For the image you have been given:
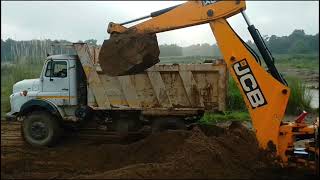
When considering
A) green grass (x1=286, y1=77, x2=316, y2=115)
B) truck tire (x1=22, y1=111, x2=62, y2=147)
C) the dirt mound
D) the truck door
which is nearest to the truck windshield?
the truck door

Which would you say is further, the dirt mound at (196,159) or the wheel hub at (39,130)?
the wheel hub at (39,130)

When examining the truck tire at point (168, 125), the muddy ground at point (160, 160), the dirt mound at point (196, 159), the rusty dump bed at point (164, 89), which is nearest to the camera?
the dirt mound at point (196, 159)

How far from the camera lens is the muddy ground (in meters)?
7.80

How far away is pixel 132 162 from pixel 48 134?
3.20m

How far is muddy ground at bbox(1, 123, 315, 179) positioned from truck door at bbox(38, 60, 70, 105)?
1.19 m

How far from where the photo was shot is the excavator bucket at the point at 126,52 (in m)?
9.10

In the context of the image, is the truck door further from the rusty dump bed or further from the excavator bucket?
the excavator bucket

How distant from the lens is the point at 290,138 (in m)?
7.69

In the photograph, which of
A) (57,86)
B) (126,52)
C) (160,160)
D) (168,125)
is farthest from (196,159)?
(57,86)

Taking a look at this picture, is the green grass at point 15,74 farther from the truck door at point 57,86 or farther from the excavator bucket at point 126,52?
the excavator bucket at point 126,52

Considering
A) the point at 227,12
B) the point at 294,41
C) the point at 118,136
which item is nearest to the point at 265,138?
the point at 227,12

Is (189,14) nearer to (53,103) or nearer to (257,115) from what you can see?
(257,115)

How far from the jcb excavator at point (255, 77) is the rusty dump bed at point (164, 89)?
7.56 feet

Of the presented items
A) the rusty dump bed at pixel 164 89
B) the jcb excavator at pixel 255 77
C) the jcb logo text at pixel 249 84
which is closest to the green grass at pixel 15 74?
the rusty dump bed at pixel 164 89
